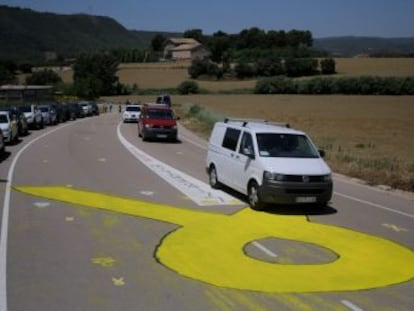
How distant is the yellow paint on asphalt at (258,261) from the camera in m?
8.27

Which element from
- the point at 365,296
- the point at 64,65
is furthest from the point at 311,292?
the point at 64,65

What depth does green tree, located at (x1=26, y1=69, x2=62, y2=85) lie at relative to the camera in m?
134

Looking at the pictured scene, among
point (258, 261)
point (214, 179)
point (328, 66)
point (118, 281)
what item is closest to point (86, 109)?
point (214, 179)

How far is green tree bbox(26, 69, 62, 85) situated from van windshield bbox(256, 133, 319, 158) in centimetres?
12527

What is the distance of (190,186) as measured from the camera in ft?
54.7

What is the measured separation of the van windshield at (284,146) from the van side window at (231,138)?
3.15 ft

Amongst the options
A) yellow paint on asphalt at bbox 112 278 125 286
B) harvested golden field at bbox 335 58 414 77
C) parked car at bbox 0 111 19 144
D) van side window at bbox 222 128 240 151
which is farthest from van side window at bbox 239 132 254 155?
harvested golden field at bbox 335 58 414 77

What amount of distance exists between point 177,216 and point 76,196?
3.26m

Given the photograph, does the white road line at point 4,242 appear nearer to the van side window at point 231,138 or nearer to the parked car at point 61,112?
the van side window at point 231,138

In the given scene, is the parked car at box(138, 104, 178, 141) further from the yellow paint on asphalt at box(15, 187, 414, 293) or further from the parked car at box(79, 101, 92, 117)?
the parked car at box(79, 101, 92, 117)

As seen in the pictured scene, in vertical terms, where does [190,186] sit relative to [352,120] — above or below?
above

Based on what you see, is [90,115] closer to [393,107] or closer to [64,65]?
[393,107]

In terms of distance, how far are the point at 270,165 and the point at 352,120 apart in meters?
49.4

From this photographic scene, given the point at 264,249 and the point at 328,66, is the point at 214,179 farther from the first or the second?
the point at 328,66
